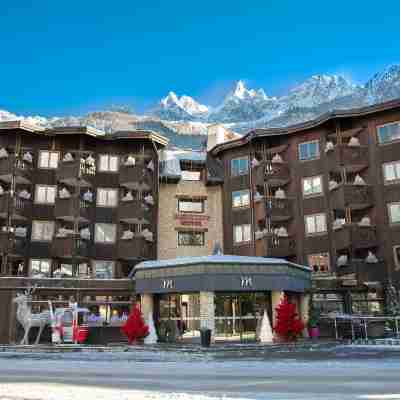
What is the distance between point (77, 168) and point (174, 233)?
34.8 ft

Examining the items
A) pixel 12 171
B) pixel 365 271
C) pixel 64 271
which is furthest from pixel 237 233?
pixel 12 171

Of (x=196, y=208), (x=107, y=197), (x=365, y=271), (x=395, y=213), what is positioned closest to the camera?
(x=365, y=271)

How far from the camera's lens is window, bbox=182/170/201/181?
48.6 metres

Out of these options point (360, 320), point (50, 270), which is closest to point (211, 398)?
point (360, 320)

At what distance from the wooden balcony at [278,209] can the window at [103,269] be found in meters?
14.6

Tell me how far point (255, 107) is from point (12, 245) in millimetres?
126562

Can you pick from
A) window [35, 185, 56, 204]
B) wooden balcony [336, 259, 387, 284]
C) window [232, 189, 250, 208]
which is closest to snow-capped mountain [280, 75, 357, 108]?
window [232, 189, 250, 208]

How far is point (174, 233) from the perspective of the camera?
46375 millimetres

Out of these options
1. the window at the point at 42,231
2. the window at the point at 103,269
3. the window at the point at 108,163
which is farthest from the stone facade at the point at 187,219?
the window at the point at 42,231

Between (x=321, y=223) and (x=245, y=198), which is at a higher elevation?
(x=245, y=198)

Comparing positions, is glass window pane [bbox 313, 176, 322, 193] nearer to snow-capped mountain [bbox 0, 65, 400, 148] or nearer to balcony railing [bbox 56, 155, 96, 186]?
balcony railing [bbox 56, 155, 96, 186]

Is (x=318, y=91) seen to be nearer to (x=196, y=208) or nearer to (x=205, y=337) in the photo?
(x=196, y=208)

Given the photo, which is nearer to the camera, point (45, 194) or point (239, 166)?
point (45, 194)

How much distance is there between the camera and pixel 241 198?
153 feet
